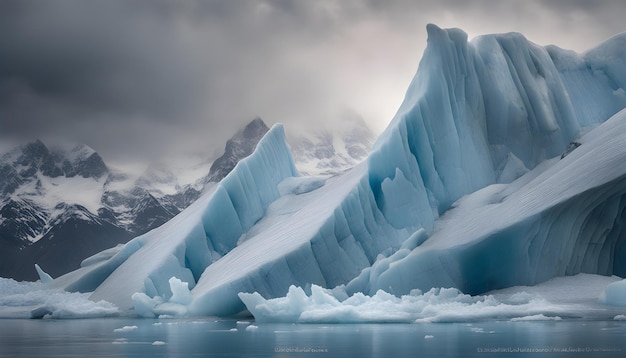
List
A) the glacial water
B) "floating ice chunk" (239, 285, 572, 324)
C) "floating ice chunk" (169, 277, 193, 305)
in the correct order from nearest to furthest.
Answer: the glacial water → "floating ice chunk" (239, 285, 572, 324) → "floating ice chunk" (169, 277, 193, 305)

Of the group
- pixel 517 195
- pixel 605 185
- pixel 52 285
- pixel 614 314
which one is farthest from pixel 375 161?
pixel 52 285

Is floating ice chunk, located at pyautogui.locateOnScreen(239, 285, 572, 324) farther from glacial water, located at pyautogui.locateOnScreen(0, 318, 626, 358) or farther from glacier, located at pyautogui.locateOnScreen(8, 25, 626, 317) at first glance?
glacial water, located at pyautogui.locateOnScreen(0, 318, 626, 358)

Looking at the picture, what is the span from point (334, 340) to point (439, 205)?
14912 millimetres

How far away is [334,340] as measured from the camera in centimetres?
1941

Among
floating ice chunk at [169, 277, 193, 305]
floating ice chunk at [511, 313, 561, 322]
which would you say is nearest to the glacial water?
floating ice chunk at [511, 313, 561, 322]

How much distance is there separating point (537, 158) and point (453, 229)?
24.3 feet

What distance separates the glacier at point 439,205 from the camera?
1098 inches

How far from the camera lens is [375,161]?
1294 inches

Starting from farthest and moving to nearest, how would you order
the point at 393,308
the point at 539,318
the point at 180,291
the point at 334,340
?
1. the point at 180,291
2. the point at 393,308
3. the point at 539,318
4. the point at 334,340

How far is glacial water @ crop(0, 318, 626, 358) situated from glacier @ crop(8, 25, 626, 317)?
12.5 feet

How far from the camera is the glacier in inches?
1098

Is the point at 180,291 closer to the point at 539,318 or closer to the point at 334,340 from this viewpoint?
the point at 334,340

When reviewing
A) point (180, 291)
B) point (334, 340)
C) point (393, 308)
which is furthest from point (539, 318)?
point (180, 291)

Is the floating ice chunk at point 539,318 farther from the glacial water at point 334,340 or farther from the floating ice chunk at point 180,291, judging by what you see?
the floating ice chunk at point 180,291
